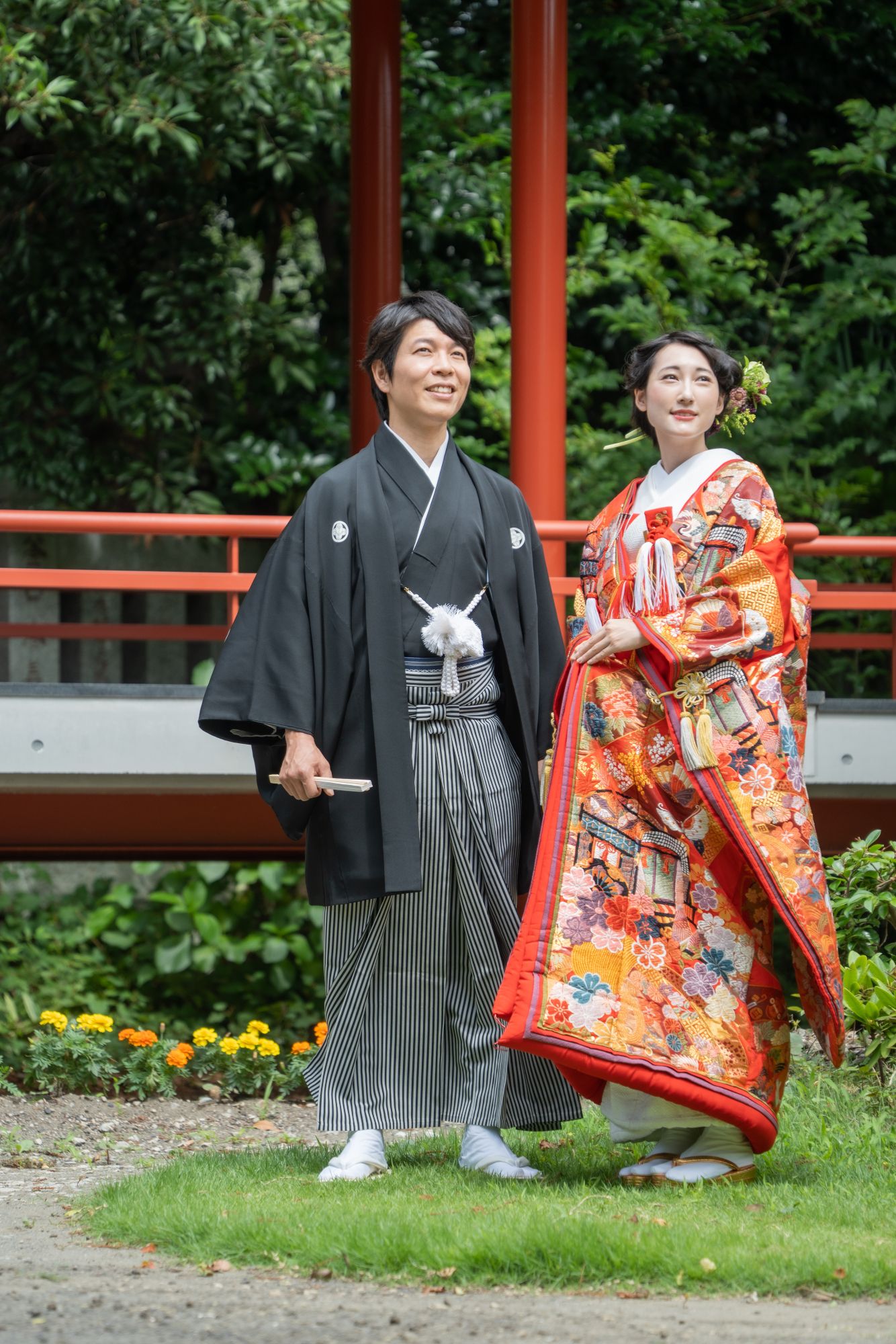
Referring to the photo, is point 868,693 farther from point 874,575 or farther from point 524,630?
point 524,630

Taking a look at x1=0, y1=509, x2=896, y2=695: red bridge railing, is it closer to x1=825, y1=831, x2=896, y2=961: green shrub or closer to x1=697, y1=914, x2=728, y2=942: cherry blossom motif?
x1=825, y1=831, x2=896, y2=961: green shrub

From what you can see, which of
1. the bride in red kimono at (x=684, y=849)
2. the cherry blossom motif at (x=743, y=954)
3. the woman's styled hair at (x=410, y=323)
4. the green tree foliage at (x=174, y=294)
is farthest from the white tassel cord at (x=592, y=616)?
the green tree foliage at (x=174, y=294)

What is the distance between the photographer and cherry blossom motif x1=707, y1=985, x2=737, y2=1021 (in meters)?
3.19

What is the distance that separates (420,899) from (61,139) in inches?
232

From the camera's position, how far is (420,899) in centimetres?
342

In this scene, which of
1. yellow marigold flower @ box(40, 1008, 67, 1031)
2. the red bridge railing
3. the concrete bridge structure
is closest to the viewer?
the concrete bridge structure

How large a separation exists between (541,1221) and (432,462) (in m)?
1.66

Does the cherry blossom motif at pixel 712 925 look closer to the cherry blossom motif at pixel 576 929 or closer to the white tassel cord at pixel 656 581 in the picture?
the cherry blossom motif at pixel 576 929

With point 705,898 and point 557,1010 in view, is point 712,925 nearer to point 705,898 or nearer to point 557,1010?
point 705,898

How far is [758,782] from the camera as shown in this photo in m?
3.21

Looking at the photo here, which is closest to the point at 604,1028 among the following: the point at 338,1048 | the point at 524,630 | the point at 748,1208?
the point at 748,1208

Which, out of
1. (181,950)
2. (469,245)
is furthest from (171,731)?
(469,245)

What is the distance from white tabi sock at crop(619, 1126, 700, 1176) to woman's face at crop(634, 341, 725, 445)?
1.50 metres

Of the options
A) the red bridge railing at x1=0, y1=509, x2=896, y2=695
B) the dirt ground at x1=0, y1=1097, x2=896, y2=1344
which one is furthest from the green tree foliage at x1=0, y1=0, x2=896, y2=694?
the dirt ground at x1=0, y1=1097, x2=896, y2=1344
